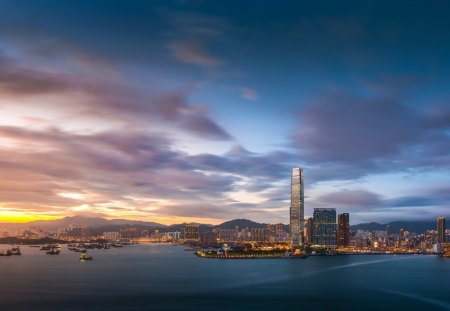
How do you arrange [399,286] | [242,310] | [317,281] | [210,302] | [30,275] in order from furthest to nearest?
[30,275]
[317,281]
[399,286]
[210,302]
[242,310]

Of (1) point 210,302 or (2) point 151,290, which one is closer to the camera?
(1) point 210,302

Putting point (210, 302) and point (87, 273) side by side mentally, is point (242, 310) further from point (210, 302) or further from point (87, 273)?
point (87, 273)

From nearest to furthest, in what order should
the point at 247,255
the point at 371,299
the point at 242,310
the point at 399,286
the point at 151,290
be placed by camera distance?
the point at 242,310, the point at 371,299, the point at 151,290, the point at 399,286, the point at 247,255

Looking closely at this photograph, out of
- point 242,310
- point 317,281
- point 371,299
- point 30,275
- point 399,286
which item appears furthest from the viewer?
point 30,275

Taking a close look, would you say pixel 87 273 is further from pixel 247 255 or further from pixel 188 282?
pixel 247 255

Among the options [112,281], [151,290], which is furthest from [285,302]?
[112,281]

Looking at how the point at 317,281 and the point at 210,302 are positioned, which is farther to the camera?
the point at 317,281

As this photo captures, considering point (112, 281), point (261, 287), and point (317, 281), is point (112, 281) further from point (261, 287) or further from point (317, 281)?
point (317, 281)

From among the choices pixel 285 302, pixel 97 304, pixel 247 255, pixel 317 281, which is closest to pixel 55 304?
pixel 97 304

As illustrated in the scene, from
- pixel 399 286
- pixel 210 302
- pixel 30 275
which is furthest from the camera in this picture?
pixel 30 275
